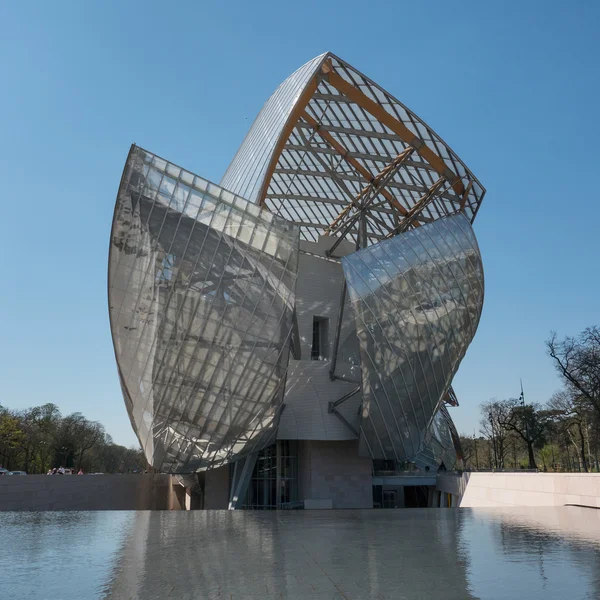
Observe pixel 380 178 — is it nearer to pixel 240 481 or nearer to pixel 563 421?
pixel 240 481

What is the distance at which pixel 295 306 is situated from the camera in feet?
86.6

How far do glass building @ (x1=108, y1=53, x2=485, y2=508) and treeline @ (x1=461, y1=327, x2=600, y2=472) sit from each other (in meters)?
12.8

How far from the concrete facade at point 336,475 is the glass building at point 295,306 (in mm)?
70

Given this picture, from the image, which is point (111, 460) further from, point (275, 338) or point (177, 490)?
point (275, 338)

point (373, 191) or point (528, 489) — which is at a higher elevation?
point (373, 191)

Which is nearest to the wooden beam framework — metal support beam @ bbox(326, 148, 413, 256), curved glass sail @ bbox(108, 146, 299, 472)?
metal support beam @ bbox(326, 148, 413, 256)

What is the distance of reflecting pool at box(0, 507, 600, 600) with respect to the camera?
20.0 ft

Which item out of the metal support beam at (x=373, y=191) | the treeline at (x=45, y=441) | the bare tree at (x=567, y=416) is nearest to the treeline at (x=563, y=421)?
the bare tree at (x=567, y=416)

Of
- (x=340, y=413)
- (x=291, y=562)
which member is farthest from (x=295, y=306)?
(x=291, y=562)

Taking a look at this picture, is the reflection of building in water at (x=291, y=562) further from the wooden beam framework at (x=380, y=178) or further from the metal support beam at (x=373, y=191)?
the wooden beam framework at (x=380, y=178)

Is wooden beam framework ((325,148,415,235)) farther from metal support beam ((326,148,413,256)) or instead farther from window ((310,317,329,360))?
window ((310,317,329,360))

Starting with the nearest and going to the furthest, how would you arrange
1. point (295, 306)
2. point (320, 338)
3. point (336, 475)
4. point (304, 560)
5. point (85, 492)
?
1. point (304, 560)
2. point (295, 306)
3. point (336, 475)
4. point (320, 338)
5. point (85, 492)

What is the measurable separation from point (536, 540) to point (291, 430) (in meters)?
17.5

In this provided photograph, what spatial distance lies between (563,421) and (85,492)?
4203cm
